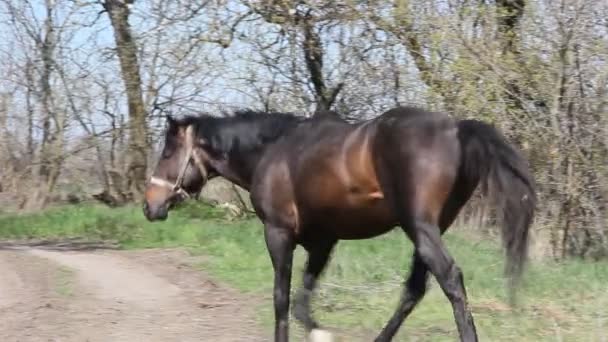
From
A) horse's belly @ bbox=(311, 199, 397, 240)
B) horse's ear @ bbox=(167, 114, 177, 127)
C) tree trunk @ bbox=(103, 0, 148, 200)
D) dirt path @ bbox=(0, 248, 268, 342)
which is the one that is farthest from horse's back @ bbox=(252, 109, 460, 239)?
tree trunk @ bbox=(103, 0, 148, 200)

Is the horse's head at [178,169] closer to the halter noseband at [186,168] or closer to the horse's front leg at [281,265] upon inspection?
the halter noseband at [186,168]

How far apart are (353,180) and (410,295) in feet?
3.39

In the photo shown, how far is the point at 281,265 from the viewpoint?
23.5 ft

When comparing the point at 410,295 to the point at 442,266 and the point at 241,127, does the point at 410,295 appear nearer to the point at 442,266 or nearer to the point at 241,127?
the point at 442,266

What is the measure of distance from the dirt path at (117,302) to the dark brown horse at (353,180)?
123cm

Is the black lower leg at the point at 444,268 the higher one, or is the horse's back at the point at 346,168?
the horse's back at the point at 346,168

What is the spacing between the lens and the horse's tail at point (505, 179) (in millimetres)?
6242

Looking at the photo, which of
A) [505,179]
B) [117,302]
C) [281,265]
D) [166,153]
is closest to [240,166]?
[166,153]

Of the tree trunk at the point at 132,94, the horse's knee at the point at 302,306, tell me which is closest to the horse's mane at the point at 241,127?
the horse's knee at the point at 302,306

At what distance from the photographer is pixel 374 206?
6.69 meters

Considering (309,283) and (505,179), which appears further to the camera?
(309,283)

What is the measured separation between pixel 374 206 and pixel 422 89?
368 inches

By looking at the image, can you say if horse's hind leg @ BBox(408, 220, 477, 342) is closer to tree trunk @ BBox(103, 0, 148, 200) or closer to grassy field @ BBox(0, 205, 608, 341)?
grassy field @ BBox(0, 205, 608, 341)

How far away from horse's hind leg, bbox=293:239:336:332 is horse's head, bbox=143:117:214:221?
115 cm
